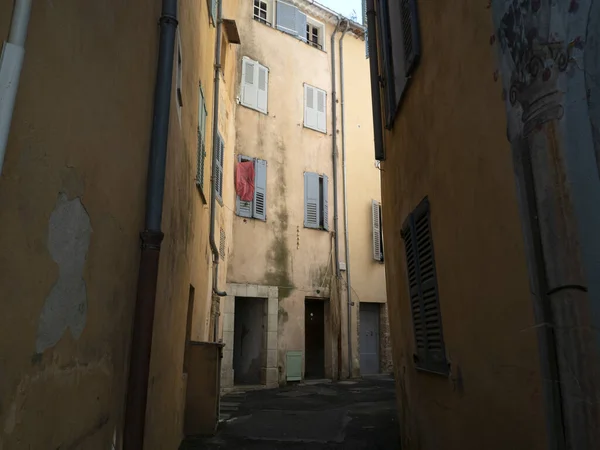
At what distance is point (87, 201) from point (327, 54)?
1506 centimetres

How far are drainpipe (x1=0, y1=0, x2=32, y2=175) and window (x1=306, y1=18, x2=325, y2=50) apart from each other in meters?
15.4

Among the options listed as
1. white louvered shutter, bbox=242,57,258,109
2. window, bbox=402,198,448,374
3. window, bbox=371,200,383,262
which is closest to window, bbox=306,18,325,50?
white louvered shutter, bbox=242,57,258,109

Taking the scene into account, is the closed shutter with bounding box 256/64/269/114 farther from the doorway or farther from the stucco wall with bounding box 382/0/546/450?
the stucco wall with bounding box 382/0/546/450

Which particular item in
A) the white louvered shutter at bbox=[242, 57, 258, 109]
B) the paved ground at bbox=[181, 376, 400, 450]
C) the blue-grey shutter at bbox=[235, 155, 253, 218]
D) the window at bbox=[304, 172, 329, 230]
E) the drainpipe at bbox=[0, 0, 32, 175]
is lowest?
the paved ground at bbox=[181, 376, 400, 450]

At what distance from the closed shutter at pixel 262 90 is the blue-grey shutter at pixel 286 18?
177cm

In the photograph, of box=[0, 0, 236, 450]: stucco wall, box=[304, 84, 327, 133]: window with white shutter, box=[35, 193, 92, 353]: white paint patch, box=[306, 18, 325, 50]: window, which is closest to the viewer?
box=[0, 0, 236, 450]: stucco wall

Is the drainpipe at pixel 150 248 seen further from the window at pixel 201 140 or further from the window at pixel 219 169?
the window at pixel 219 169

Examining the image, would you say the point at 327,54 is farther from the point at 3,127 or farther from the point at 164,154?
the point at 3,127

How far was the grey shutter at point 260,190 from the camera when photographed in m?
13.6

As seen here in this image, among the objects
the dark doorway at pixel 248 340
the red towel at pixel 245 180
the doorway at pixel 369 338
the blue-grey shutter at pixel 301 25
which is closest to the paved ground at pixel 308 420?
the dark doorway at pixel 248 340

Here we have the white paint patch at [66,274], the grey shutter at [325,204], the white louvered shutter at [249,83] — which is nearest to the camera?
the white paint patch at [66,274]

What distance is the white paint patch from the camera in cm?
204

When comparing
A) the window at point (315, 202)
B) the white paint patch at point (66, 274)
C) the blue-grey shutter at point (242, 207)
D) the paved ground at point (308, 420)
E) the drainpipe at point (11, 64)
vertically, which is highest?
the window at point (315, 202)

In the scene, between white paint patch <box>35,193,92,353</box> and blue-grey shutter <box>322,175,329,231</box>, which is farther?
blue-grey shutter <box>322,175,329,231</box>
